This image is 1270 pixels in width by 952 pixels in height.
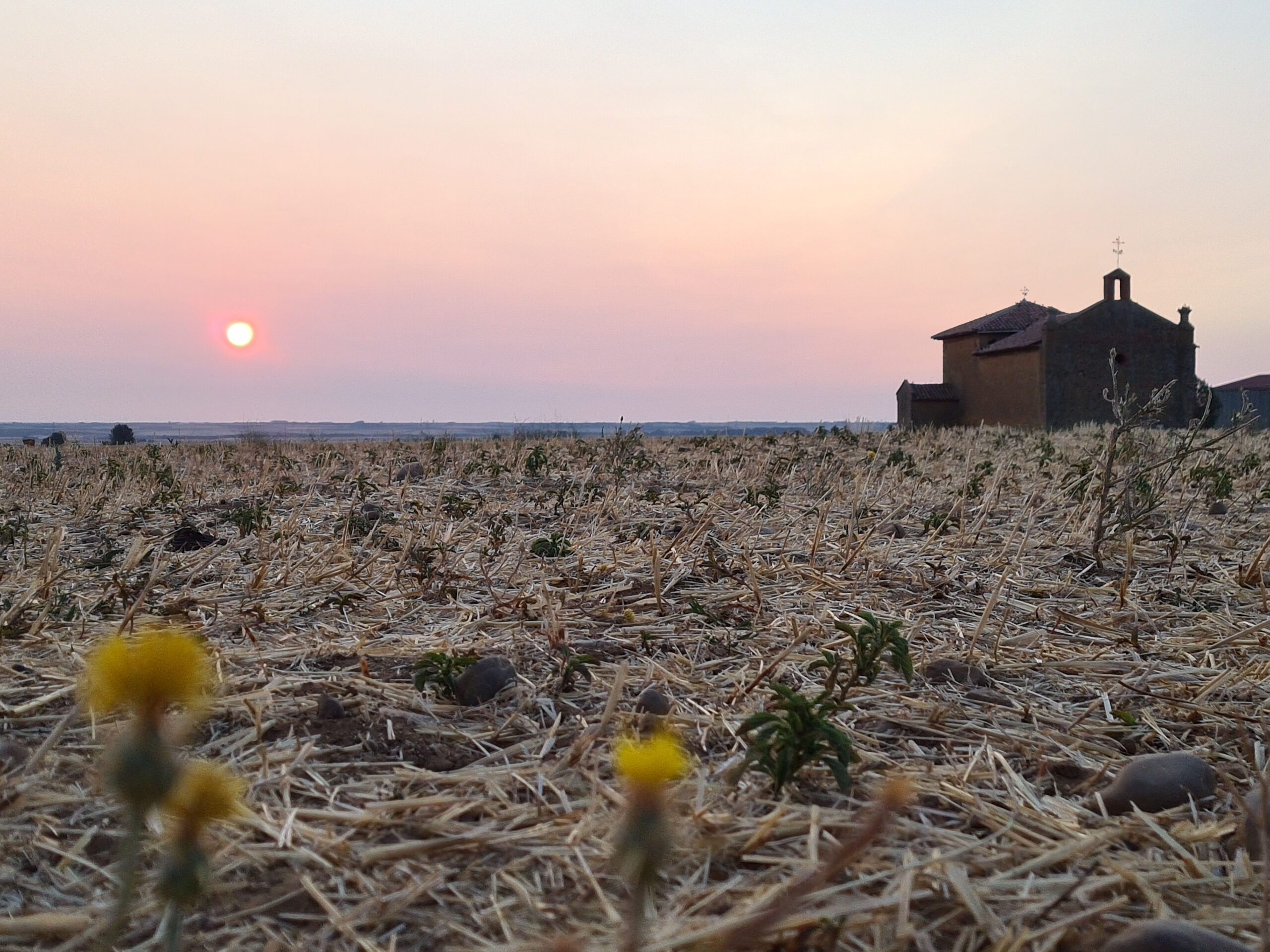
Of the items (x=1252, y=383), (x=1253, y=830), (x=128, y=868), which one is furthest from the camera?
(x=1252, y=383)

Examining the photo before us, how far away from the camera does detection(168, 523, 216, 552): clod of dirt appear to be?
502 centimetres

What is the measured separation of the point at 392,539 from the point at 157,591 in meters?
1.33

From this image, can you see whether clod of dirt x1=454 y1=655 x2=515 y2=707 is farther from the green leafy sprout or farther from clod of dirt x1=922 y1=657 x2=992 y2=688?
clod of dirt x1=922 y1=657 x2=992 y2=688

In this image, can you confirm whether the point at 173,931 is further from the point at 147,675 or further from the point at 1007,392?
the point at 1007,392

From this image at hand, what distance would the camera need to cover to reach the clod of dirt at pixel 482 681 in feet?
8.52

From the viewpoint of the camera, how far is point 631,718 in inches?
93.7

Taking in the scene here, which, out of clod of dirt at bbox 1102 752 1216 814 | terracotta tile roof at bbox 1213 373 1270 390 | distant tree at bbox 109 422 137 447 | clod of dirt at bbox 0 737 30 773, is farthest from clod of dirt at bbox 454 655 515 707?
terracotta tile roof at bbox 1213 373 1270 390

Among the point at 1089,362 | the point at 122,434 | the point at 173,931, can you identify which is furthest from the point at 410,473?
the point at 1089,362

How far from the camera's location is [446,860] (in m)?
1.74

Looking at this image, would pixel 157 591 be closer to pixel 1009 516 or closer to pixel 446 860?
pixel 446 860

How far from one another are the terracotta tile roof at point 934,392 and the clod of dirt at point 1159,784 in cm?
3968

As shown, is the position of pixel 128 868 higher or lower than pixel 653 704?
higher

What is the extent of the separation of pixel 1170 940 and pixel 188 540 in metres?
5.15

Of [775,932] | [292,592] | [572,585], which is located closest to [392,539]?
[292,592]
